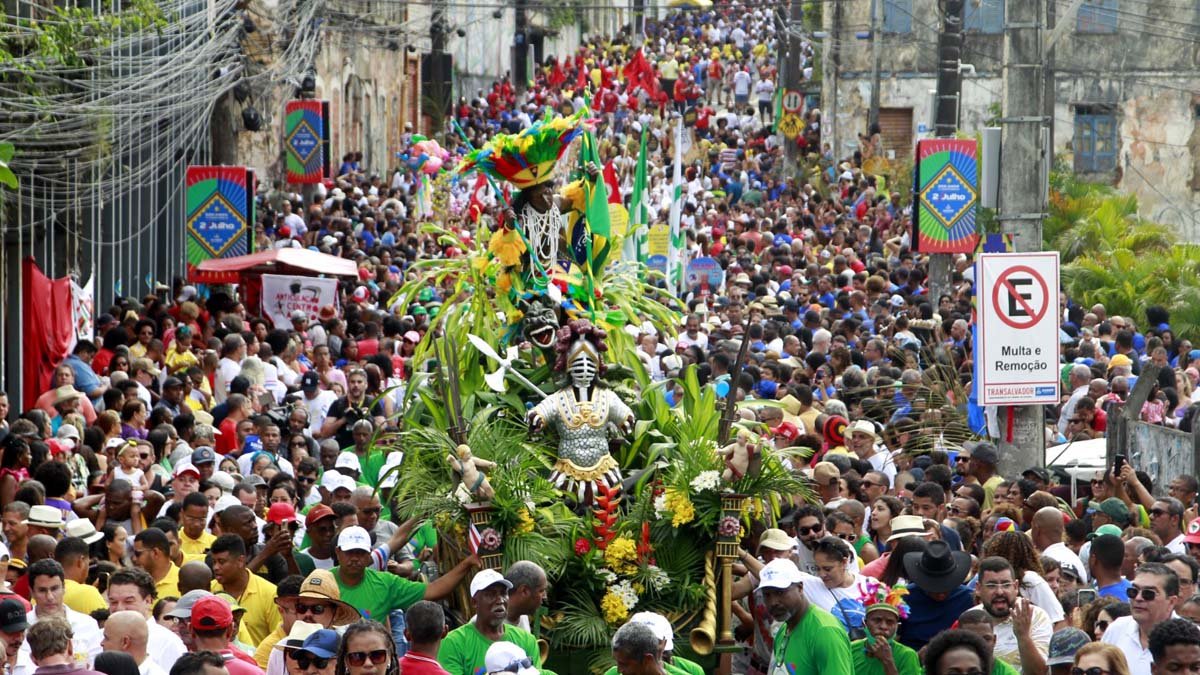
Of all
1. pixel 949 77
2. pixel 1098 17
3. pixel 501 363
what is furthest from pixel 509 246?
pixel 1098 17

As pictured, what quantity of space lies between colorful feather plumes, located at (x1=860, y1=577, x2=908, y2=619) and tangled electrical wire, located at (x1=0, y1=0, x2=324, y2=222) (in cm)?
936

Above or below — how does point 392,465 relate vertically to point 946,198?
below

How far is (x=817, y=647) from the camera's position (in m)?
8.69

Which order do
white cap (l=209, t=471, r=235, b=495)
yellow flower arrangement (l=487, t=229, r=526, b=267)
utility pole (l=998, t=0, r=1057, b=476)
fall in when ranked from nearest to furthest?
yellow flower arrangement (l=487, t=229, r=526, b=267) → white cap (l=209, t=471, r=235, b=495) → utility pole (l=998, t=0, r=1057, b=476)

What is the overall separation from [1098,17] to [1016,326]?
29.7m

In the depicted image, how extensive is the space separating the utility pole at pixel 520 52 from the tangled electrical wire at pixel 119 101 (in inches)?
1434

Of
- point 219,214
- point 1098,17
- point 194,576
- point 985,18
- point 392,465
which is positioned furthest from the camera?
point 985,18

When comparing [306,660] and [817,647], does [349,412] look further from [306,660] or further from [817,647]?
[306,660]

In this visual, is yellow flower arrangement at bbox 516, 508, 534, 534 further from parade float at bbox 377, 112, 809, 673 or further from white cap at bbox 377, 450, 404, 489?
white cap at bbox 377, 450, 404, 489

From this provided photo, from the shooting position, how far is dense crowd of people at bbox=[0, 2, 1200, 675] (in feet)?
28.5

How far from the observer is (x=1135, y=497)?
12883 millimetres

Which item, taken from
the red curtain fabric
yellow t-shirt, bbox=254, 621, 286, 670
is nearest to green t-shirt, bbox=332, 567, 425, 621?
yellow t-shirt, bbox=254, 621, 286, 670

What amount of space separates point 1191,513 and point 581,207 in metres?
3.98

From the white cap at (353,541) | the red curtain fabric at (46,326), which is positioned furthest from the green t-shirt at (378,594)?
the red curtain fabric at (46,326)
